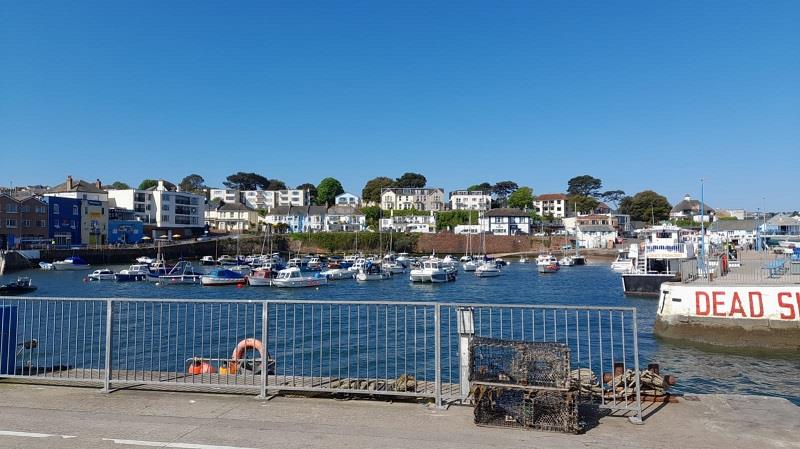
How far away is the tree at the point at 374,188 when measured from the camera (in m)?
185

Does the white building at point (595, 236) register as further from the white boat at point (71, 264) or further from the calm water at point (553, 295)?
the white boat at point (71, 264)

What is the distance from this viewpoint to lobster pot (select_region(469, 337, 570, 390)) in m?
7.61

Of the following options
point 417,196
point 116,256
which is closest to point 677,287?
point 116,256

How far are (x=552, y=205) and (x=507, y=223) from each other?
1659 inches

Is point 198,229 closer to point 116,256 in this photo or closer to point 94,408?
point 116,256

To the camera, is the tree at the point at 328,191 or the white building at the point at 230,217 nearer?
the white building at the point at 230,217

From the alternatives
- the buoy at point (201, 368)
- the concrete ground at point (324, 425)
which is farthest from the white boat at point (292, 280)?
the concrete ground at point (324, 425)

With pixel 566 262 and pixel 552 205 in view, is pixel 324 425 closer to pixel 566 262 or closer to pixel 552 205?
pixel 566 262

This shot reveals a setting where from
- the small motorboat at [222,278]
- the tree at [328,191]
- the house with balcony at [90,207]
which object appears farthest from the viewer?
the tree at [328,191]

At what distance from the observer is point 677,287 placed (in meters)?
27.7

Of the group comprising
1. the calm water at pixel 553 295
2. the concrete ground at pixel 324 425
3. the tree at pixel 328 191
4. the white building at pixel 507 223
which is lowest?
the calm water at pixel 553 295

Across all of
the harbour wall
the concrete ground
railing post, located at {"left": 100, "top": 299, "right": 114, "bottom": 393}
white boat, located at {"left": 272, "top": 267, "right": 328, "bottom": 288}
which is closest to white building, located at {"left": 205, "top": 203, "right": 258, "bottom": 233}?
white boat, located at {"left": 272, "top": 267, "right": 328, "bottom": 288}

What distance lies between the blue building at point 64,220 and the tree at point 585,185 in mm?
148486

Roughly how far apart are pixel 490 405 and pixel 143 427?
4.63 metres
